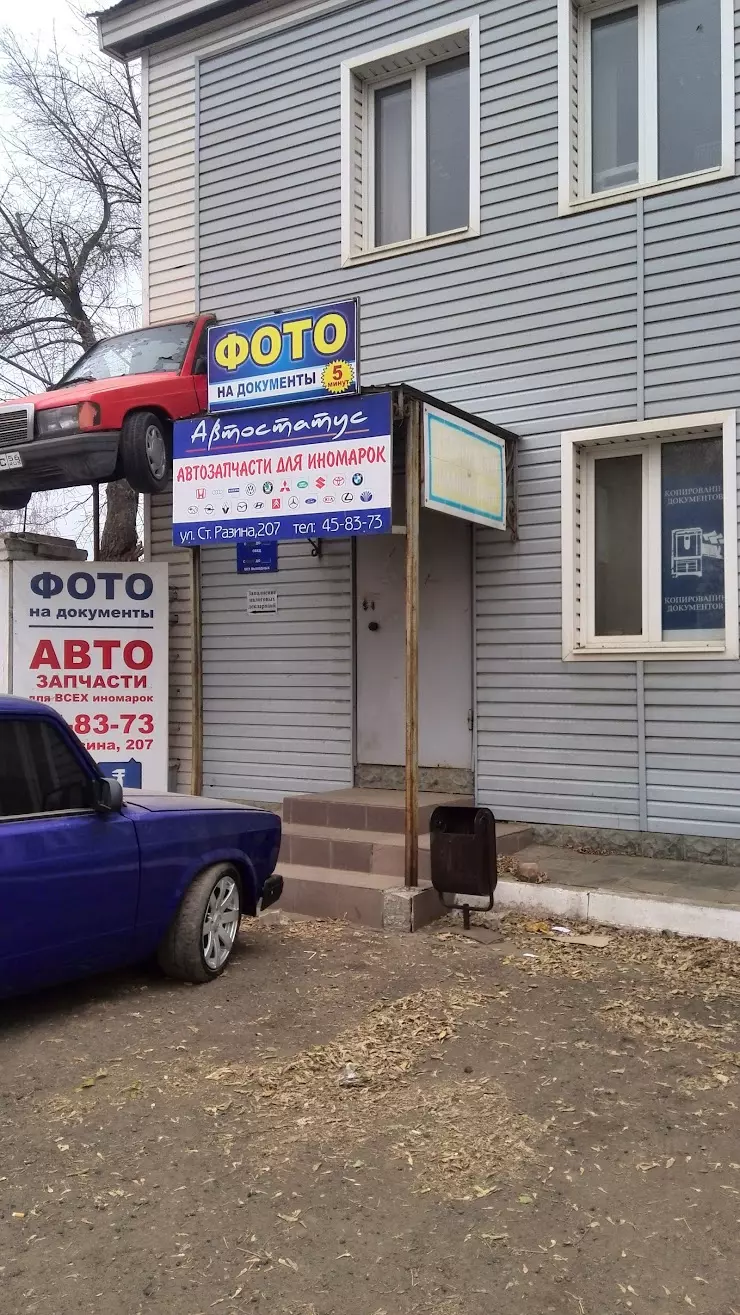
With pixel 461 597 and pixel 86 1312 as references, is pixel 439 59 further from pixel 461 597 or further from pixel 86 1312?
pixel 86 1312

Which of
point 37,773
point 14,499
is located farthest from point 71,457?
point 37,773

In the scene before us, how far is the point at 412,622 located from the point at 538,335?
3.03m

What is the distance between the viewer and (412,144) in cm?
947

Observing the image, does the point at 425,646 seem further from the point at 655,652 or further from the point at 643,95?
the point at 643,95

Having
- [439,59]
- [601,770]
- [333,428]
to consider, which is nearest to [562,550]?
[601,770]

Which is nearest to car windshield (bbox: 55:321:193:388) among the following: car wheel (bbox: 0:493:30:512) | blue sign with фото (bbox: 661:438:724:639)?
car wheel (bbox: 0:493:30:512)

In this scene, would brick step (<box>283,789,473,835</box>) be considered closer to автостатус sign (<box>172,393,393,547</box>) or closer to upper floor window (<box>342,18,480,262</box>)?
автостатус sign (<box>172,393,393,547</box>)

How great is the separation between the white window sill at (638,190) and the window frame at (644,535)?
1.70 m

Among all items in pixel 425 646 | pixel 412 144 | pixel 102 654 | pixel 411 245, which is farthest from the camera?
pixel 102 654

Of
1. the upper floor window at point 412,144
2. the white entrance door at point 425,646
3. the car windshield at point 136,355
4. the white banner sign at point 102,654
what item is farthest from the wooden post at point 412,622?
the white banner sign at point 102,654

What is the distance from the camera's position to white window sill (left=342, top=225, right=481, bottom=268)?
8.86 meters

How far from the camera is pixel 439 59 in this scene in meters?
9.35

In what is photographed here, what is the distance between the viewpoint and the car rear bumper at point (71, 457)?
28.0 feet

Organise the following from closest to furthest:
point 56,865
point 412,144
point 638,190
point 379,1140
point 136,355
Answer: point 379,1140 < point 56,865 < point 638,190 < point 412,144 < point 136,355
